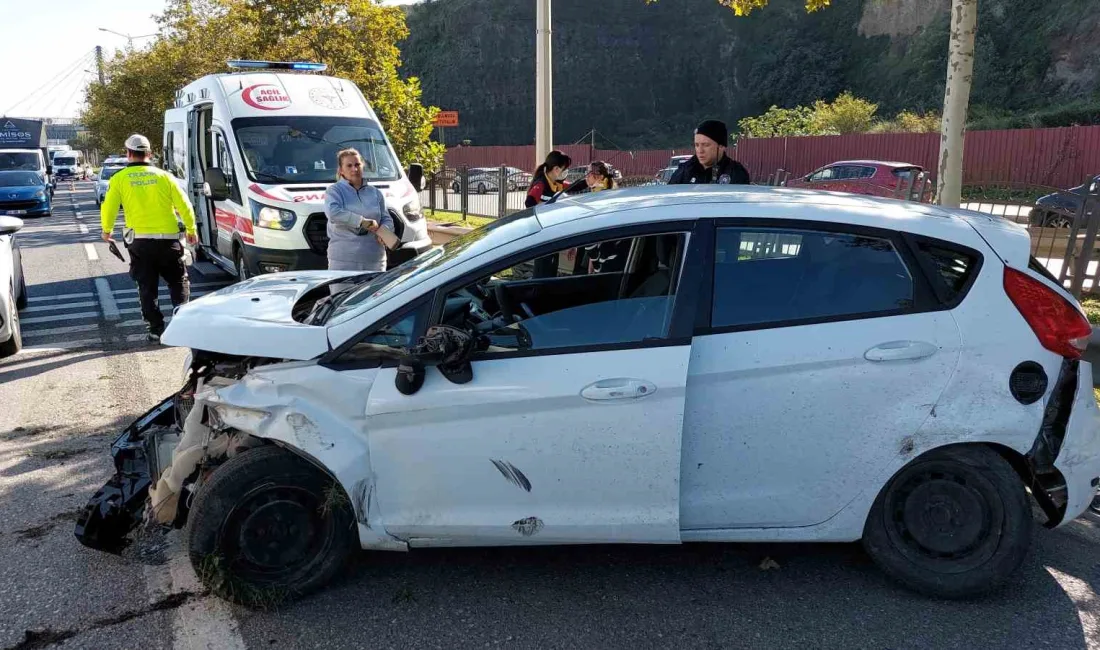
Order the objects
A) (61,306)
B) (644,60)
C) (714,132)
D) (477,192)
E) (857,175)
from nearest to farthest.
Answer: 1. (714,132)
2. (61,306)
3. (477,192)
4. (857,175)
5. (644,60)

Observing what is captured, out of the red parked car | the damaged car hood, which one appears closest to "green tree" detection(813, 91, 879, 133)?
the red parked car

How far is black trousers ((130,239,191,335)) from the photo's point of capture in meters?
7.54

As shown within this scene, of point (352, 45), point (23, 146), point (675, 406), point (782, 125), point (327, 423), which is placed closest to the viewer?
point (675, 406)

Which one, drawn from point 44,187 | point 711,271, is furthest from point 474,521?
point 44,187

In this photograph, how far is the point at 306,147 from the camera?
380 inches

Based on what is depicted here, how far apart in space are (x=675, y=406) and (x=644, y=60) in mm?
74552

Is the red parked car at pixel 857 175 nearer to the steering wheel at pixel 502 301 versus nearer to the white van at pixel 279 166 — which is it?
the white van at pixel 279 166

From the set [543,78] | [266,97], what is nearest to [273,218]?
[266,97]

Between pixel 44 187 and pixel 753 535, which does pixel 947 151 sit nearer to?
pixel 753 535

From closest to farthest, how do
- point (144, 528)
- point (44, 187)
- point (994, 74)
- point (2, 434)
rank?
point (144, 528) < point (2, 434) < point (44, 187) < point (994, 74)

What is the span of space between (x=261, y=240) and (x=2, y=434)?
3832 mm

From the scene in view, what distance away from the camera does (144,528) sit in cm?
355

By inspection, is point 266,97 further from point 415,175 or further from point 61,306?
point 61,306

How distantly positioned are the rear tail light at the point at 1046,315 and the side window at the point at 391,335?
2225mm
